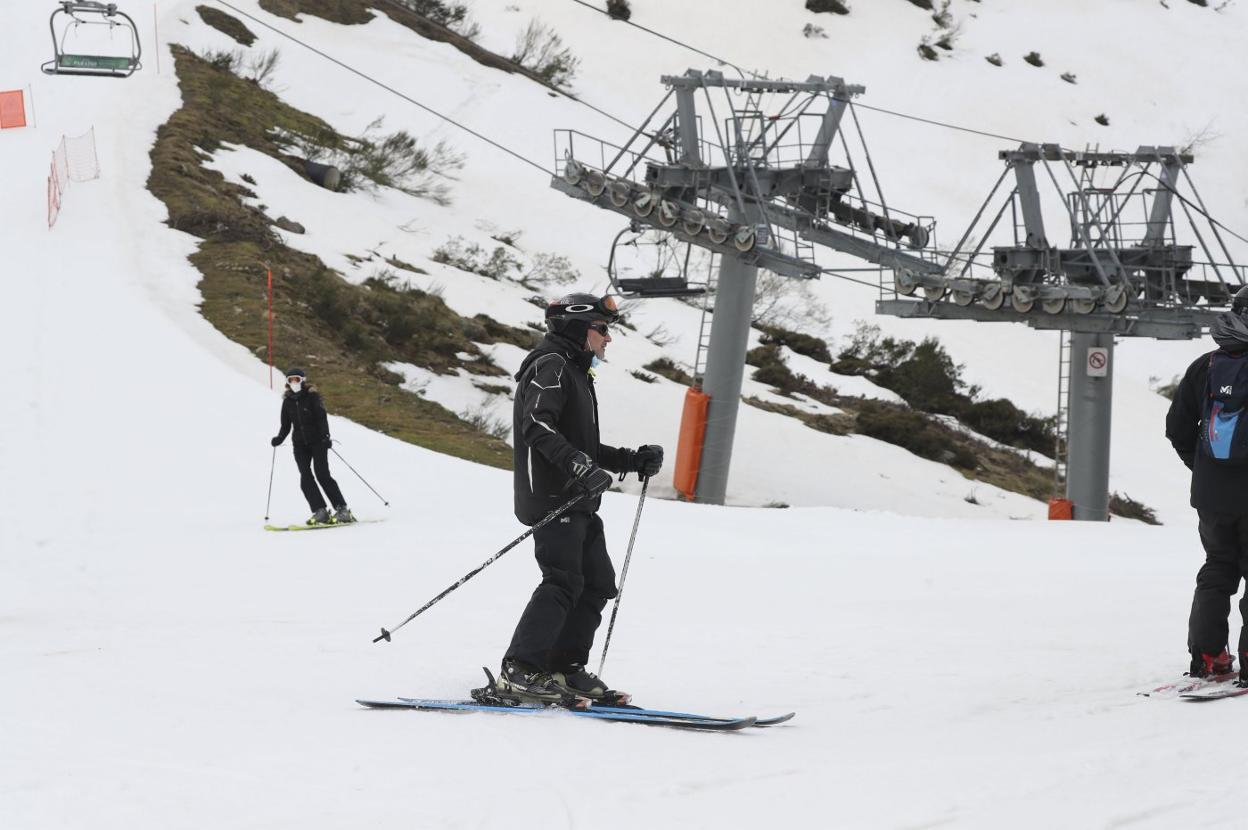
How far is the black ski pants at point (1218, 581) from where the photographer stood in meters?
6.69

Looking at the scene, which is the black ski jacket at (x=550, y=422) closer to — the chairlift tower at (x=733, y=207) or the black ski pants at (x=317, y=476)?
the black ski pants at (x=317, y=476)

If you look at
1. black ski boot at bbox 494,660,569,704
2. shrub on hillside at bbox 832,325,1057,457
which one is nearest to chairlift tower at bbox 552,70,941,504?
shrub on hillside at bbox 832,325,1057,457

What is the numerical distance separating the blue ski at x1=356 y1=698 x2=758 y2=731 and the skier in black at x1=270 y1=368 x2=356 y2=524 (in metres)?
8.51

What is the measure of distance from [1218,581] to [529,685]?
344 centimetres

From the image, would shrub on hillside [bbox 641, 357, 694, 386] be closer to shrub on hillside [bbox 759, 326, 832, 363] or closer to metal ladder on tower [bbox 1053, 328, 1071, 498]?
shrub on hillside [bbox 759, 326, 832, 363]

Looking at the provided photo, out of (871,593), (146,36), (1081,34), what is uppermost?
(1081,34)

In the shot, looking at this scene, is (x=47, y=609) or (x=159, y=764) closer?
(x=159, y=764)

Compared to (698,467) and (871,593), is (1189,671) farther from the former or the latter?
(698,467)

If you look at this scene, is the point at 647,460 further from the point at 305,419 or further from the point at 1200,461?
the point at 305,419

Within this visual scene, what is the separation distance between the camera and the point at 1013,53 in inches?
2857

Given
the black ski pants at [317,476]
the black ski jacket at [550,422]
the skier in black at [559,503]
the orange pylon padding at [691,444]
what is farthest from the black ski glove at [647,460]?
the orange pylon padding at [691,444]

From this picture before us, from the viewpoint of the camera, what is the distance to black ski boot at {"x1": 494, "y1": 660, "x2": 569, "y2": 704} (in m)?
6.39

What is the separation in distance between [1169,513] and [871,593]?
80.2 feet

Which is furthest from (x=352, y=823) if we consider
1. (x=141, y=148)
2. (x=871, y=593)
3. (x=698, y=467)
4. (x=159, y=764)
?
(x=141, y=148)
